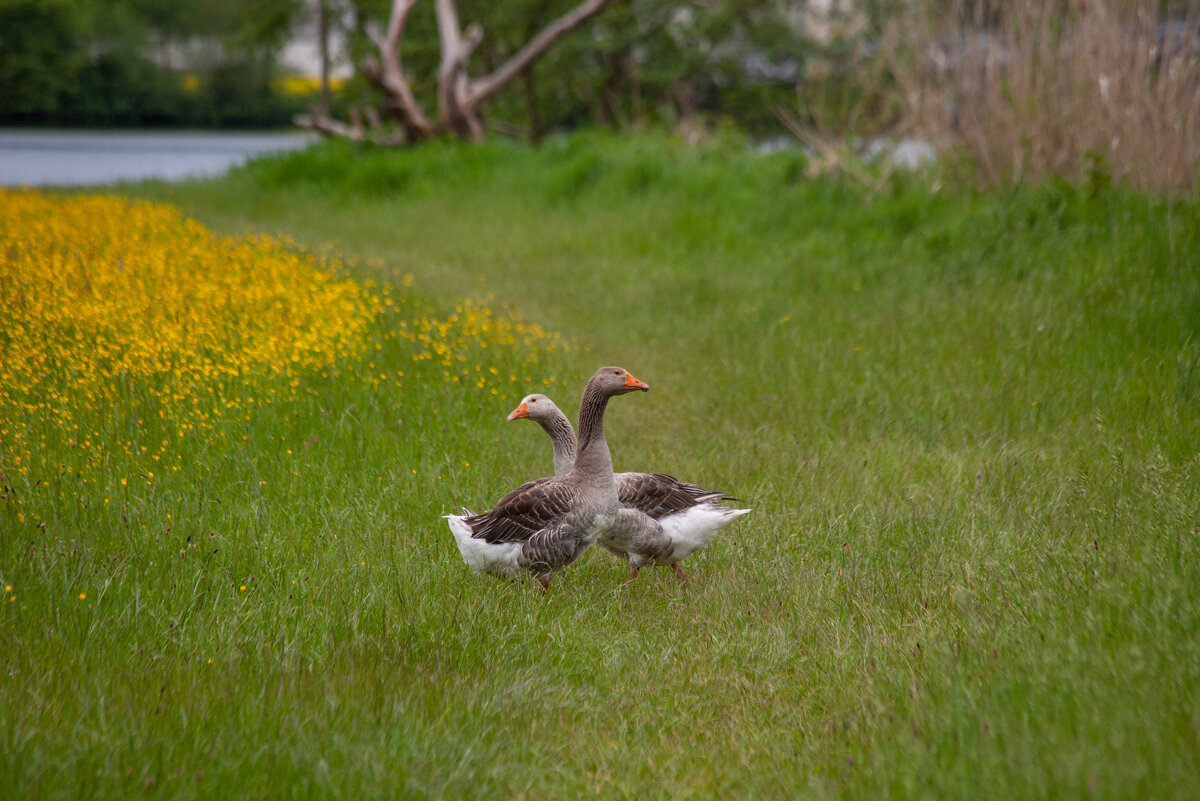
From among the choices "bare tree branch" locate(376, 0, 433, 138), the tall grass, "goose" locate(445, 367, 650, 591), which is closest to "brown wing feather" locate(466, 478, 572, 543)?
"goose" locate(445, 367, 650, 591)

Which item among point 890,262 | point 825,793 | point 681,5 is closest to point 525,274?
point 890,262

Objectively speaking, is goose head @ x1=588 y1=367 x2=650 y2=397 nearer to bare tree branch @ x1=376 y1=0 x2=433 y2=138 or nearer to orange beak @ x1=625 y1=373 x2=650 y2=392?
orange beak @ x1=625 y1=373 x2=650 y2=392

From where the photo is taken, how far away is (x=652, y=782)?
333cm

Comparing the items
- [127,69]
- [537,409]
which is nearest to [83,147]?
[127,69]

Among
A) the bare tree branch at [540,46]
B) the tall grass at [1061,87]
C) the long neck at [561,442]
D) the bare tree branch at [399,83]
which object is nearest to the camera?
the long neck at [561,442]

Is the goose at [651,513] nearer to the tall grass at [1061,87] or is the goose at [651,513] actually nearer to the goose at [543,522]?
the goose at [543,522]

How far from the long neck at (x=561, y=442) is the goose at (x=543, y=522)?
0.41 meters

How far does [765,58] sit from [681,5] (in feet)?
9.41

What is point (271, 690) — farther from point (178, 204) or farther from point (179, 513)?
point (178, 204)

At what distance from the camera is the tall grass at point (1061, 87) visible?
9.14 meters

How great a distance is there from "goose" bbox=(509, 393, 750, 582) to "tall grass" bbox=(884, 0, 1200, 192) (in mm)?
6868

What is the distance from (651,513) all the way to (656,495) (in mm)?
99

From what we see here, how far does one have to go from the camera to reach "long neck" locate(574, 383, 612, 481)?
4.68 metres

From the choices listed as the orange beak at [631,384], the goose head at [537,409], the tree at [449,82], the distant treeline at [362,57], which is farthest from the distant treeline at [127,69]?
the orange beak at [631,384]
